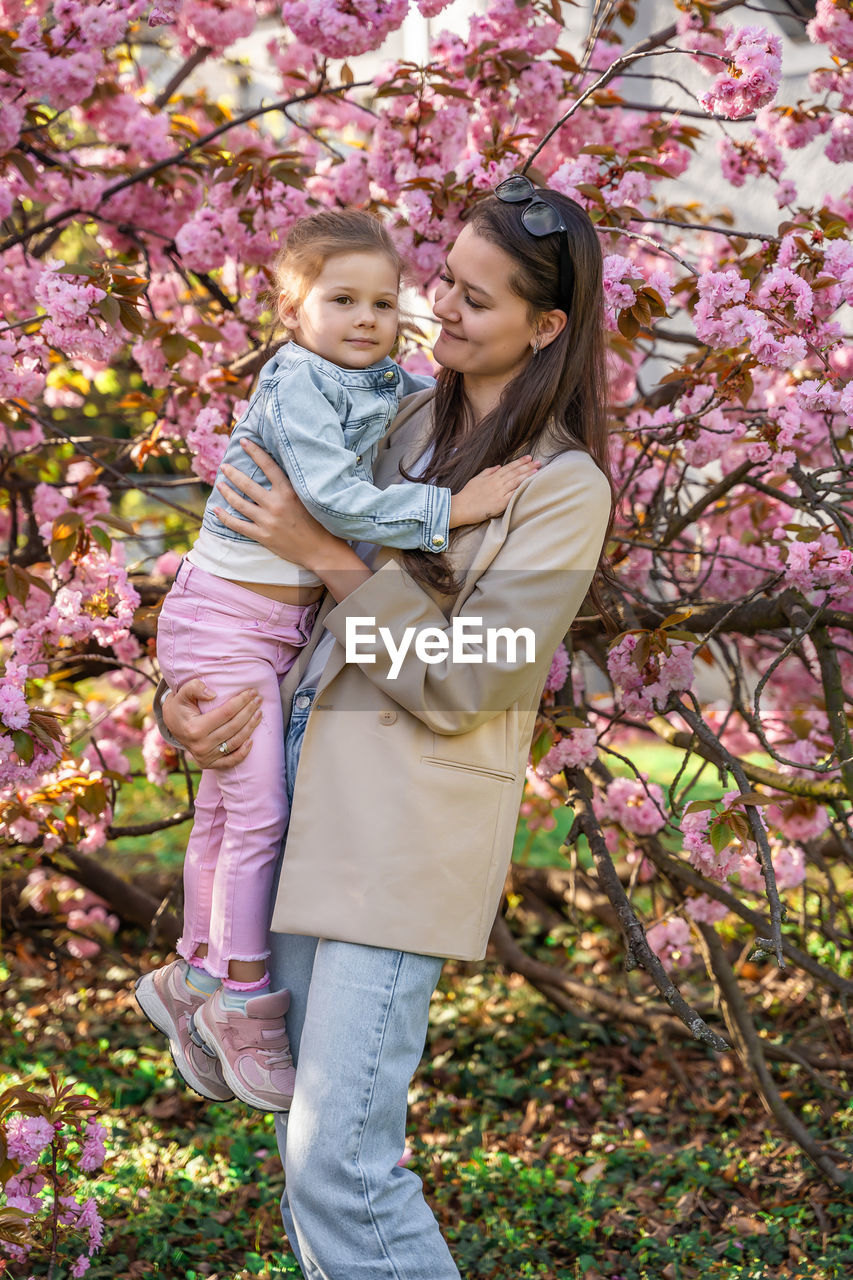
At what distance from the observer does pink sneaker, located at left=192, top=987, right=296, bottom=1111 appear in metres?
2.03

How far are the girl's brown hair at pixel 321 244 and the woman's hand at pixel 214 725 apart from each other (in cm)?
72

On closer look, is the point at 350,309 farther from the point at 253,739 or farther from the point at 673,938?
the point at 673,938

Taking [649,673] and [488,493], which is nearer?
[488,493]

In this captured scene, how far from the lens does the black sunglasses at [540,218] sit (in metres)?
2.02

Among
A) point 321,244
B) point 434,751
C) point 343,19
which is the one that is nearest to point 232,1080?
point 434,751

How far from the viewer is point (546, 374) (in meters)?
2.06

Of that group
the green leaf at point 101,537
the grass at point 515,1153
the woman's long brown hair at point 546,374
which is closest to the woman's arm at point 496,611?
the woman's long brown hair at point 546,374

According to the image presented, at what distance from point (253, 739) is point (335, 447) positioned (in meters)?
0.54

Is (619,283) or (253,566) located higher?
(619,283)

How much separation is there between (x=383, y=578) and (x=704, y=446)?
4.72ft

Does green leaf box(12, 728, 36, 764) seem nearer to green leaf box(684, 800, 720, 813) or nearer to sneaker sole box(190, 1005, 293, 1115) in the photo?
sneaker sole box(190, 1005, 293, 1115)

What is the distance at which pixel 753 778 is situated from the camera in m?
3.04

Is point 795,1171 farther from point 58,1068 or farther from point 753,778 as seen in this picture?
point 58,1068

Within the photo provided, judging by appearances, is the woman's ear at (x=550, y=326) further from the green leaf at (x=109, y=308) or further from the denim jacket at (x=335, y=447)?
the green leaf at (x=109, y=308)
